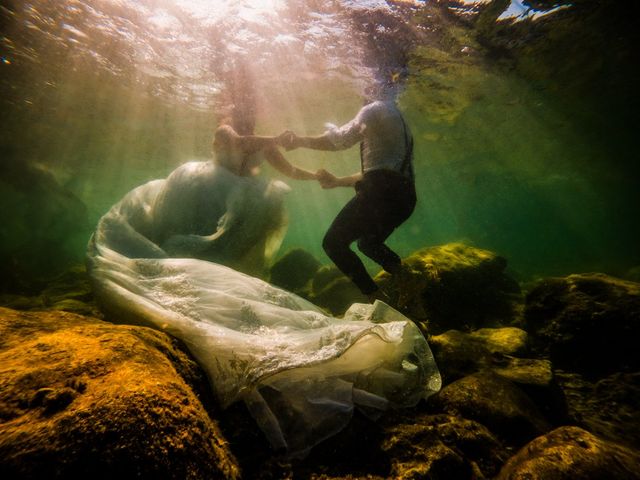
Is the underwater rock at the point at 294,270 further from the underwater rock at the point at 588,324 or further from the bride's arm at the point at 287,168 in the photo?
the underwater rock at the point at 588,324

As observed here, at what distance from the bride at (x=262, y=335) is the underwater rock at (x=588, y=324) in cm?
308

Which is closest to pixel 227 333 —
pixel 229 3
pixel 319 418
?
pixel 319 418

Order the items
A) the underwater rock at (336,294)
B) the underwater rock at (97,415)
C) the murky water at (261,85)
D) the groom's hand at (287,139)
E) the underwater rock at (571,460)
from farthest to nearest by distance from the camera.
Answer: the murky water at (261,85) → the underwater rock at (336,294) → the groom's hand at (287,139) → the underwater rock at (571,460) → the underwater rock at (97,415)

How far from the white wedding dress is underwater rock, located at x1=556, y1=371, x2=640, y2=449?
1871 millimetres

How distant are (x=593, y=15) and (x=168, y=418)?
13951 millimetres

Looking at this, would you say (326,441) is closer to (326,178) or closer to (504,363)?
(504,363)

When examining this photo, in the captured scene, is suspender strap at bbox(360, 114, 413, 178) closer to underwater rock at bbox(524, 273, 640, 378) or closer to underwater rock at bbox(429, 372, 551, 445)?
underwater rock at bbox(429, 372, 551, 445)

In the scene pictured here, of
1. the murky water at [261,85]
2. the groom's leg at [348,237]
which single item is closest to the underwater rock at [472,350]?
the groom's leg at [348,237]

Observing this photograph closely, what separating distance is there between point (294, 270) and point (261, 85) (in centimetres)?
788

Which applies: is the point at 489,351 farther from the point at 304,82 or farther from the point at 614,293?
the point at 304,82

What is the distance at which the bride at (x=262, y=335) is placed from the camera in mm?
1692

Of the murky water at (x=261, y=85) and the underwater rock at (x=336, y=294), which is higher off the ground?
the murky water at (x=261, y=85)

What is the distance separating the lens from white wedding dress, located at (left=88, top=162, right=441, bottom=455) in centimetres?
169

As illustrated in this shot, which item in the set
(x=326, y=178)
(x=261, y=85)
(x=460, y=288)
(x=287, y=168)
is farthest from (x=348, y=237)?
(x=261, y=85)
